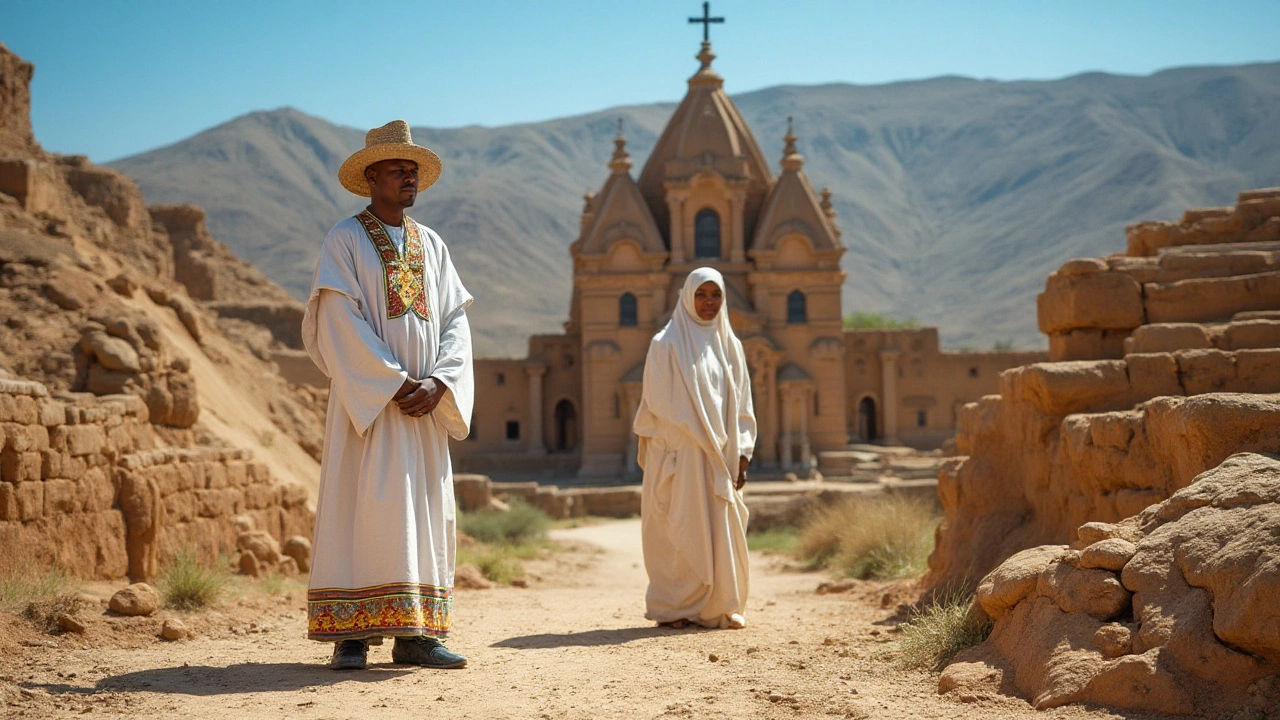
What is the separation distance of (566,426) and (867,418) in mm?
9966

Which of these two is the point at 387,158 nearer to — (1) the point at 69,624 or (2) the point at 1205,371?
(1) the point at 69,624

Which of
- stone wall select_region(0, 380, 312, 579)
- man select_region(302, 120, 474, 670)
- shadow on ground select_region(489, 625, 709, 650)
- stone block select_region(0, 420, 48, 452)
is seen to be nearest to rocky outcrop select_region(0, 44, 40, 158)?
stone wall select_region(0, 380, 312, 579)

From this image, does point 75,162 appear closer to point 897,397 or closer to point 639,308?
point 639,308

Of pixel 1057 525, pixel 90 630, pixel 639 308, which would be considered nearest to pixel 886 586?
pixel 1057 525

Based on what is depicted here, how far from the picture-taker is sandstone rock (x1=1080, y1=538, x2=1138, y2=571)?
4918 millimetres

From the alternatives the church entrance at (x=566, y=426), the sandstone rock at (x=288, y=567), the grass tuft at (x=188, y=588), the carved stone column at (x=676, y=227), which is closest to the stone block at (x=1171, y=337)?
the grass tuft at (x=188, y=588)

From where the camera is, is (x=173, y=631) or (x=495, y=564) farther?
(x=495, y=564)

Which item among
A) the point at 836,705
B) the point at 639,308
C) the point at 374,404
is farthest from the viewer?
the point at 639,308

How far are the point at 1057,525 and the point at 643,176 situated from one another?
31.9 m

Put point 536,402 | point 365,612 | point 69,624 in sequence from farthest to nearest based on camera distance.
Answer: point 536,402 → point 69,624 → point 365,612

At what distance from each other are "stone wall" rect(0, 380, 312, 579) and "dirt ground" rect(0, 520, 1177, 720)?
0.49 m

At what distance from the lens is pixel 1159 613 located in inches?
177

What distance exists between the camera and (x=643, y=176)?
126ft

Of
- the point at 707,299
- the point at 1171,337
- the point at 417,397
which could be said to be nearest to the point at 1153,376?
the point at 1171,337
